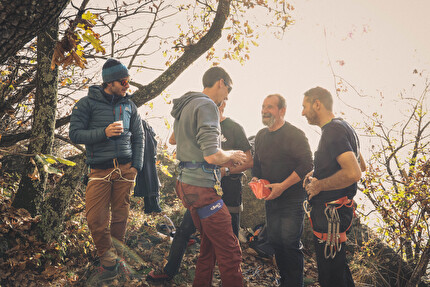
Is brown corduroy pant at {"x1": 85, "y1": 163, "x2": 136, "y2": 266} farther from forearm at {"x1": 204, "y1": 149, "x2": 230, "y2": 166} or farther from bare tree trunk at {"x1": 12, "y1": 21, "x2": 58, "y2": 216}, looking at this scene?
forearm at {"x1": 204, "y1": 149, "x2": 230, "y2": 166}

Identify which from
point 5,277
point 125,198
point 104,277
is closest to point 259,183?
point 125,198

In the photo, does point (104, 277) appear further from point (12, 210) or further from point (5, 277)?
point (12, 210)

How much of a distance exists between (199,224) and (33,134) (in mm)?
2602

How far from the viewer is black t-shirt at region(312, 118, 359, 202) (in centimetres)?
259

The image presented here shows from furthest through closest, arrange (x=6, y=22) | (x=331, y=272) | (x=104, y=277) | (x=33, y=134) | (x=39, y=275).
→ (x=33, y=134) → (x=104, y=277) → (x=39, y=275) → (x=331, y=272) → (x=6, y=22)

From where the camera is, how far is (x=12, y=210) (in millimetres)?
3299

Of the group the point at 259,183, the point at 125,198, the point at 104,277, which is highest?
the point at 259,183

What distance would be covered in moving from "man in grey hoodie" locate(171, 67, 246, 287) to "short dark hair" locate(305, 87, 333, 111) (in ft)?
3.81

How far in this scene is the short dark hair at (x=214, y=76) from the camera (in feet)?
9.40

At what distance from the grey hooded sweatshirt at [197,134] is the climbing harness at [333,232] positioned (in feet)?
3.92

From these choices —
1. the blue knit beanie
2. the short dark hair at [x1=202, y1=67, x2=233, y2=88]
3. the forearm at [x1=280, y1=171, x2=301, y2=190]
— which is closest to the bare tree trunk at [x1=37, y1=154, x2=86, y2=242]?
the blue knit beanie

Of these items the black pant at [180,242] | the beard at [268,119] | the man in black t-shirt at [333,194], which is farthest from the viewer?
the beard at [268,119]

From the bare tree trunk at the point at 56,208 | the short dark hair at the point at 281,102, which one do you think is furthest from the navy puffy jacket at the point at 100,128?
the short dark hair at the point at 281,102

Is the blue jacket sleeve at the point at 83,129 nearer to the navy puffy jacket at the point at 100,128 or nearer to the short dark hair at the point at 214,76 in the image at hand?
the navy puffy jacket at the point at 100,128
